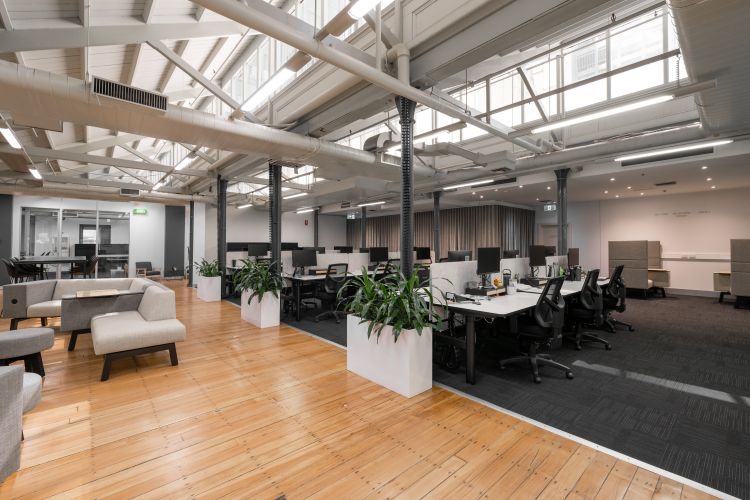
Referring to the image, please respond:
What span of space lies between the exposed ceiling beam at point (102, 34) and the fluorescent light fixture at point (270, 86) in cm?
71

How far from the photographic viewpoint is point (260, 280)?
542cm

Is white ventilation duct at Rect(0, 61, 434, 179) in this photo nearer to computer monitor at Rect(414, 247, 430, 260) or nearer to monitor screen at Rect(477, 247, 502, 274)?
monitor screen at Rect(477, 247, 502, 274)

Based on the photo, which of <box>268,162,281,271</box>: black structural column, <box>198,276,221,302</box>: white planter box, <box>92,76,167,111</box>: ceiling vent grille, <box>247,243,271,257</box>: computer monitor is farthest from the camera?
<box>247,243,271,257</box>: computer monitor

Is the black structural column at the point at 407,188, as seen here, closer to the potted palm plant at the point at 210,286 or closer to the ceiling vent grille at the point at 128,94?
the ceiling vent grille at the point at 128,94

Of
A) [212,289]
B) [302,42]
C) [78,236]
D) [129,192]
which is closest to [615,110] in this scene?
[302,42]

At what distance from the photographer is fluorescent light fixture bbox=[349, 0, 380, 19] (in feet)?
7.11

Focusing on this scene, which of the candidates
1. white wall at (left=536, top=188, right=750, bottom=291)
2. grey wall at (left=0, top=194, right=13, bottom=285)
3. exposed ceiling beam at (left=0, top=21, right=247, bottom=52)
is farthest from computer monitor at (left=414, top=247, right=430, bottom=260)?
grey wall at (left=0, top=194, right=13, bottom=285)

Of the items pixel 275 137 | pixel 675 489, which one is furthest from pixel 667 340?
pixel 275 137

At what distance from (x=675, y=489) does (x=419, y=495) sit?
4.72 ft

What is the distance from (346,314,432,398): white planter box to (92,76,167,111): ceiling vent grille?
316 centimetres

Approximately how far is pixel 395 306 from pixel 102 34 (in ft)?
13.0

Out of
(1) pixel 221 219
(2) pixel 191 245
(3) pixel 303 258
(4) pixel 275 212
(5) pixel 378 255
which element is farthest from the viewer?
(2) pixel 191 245

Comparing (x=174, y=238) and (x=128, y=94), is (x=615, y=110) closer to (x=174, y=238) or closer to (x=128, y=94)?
(x=128, y=94)

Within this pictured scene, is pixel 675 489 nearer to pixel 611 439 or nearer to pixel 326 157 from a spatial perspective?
pixel 611 439
